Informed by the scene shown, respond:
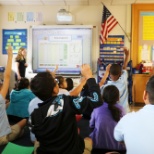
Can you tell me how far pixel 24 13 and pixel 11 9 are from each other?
1.19 feet

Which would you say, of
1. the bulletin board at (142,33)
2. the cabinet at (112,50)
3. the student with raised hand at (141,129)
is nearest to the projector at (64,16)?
the cabinet at (112,50)

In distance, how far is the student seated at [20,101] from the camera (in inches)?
130

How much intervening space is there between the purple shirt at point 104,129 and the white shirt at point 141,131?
44.2 inches

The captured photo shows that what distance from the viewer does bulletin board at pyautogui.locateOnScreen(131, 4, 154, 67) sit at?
5.70 metres

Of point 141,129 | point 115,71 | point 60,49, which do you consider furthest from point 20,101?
point 60,49

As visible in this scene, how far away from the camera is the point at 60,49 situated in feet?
19.6

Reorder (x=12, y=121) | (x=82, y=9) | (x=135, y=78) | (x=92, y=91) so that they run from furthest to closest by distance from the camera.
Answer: (x=82, y=9) < (x=135, y=78) < (x=12, y=121) < (x=92, y=91)

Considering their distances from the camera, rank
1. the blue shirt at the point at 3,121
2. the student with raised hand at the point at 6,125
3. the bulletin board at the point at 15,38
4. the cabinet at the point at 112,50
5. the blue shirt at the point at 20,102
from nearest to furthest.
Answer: the student with raised hand at the point at 6,125
the blue shirt at the point at 3,121
the blue shirt at the point at 20,102
the cabinet at the point at 112,50
the bulletin board at the point at 15,38

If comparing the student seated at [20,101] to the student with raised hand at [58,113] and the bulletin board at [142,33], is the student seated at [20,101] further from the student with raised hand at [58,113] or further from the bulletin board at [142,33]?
the bulletin board at [142,33]

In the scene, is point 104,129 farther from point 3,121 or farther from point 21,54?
point 21,54

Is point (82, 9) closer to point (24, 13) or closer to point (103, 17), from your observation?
point (103, 17)

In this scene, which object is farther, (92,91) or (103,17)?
(103,17)

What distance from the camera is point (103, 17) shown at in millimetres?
5707

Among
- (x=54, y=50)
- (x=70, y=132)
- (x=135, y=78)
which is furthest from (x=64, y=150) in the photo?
(x=54, y=50)
